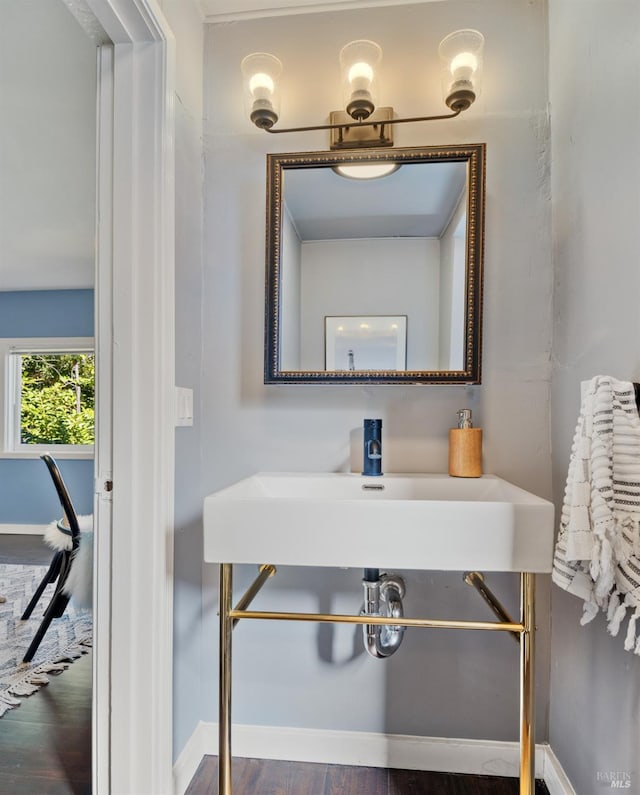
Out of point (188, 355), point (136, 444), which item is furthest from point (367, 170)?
point (136, 444)

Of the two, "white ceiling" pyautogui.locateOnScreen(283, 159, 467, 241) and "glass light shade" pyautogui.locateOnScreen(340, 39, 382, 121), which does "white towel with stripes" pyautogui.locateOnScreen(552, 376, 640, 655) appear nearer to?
"white ceiling" pyautogui.locateOnScreen(283, 159, 467, 241)

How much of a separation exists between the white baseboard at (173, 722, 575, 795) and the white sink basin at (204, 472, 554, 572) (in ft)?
2.48

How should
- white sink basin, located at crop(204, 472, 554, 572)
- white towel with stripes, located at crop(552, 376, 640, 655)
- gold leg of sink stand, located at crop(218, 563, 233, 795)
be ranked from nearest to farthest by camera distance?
white towel with stripes, located at crop(552, 376, 640, 655)
white sink basin, located at crop(204, 472, 554, 572)
gold leg of sink stand, located at crop(218, 563, 233, 795)

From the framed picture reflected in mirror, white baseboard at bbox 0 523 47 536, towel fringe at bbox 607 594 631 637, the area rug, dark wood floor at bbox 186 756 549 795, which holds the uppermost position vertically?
the framed picture reflected in mirror

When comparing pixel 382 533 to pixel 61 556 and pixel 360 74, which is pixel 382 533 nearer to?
pixel 360 74

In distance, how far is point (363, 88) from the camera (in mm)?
1217

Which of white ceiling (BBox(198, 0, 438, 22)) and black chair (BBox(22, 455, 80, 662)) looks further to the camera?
black chair (BBox(22, 455, 80, 662))

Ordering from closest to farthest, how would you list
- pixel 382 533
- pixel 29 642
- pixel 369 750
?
pixel 382 533, pixel 369 750, pixel 29 642

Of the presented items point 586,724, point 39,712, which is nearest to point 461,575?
point 586,724

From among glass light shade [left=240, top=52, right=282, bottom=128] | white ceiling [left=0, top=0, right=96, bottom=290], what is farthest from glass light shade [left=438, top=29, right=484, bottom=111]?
white ceiling [left=0, top=0, right=96, bottom=290]

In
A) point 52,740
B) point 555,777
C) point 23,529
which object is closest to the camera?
point 555,777

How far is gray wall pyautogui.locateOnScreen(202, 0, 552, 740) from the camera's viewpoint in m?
1.29

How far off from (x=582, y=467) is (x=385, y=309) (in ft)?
2.26

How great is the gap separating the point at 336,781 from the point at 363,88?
189 centimetres
